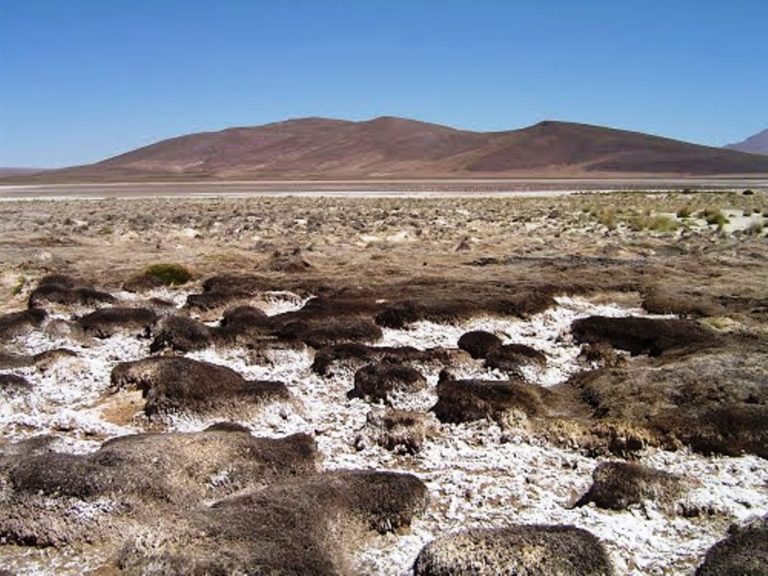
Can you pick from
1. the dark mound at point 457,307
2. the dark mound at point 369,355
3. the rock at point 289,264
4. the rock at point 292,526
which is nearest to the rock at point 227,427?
the rock at point 292,526

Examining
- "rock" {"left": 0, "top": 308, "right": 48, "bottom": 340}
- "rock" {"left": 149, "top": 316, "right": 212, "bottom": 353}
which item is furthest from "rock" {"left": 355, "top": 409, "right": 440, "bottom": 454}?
"rock" {"left": 0, "top": 308, "right": 48, "bottom": 340}

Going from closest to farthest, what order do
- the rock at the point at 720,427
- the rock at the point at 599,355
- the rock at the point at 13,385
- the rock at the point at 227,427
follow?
the rock at the point at 720,427, the rock at the point at 227,427, the rock at the point at 13,385, the rock at the point at 599,355

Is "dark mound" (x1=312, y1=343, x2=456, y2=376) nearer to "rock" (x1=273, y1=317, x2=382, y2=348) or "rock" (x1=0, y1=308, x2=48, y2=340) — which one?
"rock" (x1=273, y1=317, x2=382, y2=348)

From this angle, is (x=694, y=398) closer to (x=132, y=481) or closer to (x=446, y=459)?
(x=446, y=459)

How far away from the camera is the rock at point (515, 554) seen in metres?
6.31

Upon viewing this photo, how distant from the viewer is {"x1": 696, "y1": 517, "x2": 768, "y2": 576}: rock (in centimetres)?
625

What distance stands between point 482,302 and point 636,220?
23.5 metres

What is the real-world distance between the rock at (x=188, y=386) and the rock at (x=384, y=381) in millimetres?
1198

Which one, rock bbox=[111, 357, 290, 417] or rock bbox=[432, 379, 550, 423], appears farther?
rock bbox=[111, 357, 290, 417]

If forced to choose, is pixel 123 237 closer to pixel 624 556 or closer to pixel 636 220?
pixel 636 220

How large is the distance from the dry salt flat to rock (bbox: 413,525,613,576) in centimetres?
31

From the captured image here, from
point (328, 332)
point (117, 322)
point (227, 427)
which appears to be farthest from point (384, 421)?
point (117, 322)

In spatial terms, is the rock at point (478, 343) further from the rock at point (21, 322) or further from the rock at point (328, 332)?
the rock at point (21, 322)

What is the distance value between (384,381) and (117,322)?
6561mm
